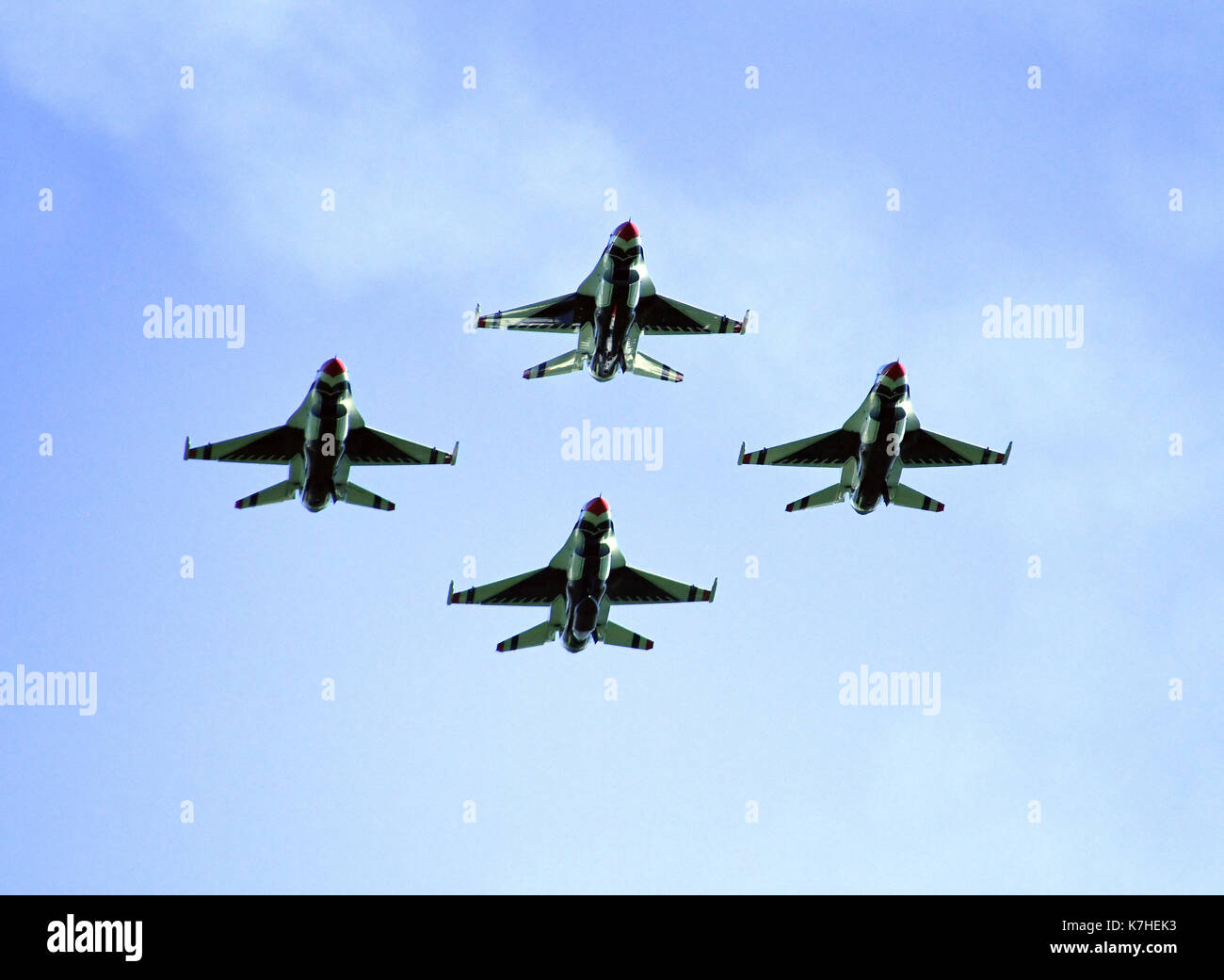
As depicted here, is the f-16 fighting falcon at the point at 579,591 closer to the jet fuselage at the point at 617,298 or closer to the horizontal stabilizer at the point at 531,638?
the horizontal stabilizer at the point at 531,638

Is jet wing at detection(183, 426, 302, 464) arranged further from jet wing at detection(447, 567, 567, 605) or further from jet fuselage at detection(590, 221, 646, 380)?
jet fuselage at detection(590, 221, 646, 380)

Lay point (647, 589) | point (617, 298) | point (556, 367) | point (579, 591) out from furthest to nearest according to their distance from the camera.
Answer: point (556, 367) < point (647, 589) < point (617, 298) < point (579, 591)

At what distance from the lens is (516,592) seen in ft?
200

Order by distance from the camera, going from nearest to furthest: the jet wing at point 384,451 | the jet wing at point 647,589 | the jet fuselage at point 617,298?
the jet fuselage at point 617,298, the jet wing at point 384,451, the jet wing at point 647,589

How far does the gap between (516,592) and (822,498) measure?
1323cm

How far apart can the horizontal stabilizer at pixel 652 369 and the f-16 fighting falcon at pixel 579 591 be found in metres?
9.31

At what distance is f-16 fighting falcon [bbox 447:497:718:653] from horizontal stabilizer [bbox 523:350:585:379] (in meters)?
8.50

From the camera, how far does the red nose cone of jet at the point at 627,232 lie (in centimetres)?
5712

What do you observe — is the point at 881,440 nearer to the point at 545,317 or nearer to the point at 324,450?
Result: the point at 545,317

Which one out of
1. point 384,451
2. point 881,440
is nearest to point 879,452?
point 881,440

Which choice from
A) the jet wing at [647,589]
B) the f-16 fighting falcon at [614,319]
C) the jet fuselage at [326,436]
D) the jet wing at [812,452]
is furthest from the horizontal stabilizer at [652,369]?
the jet fuselage at [326,436]
